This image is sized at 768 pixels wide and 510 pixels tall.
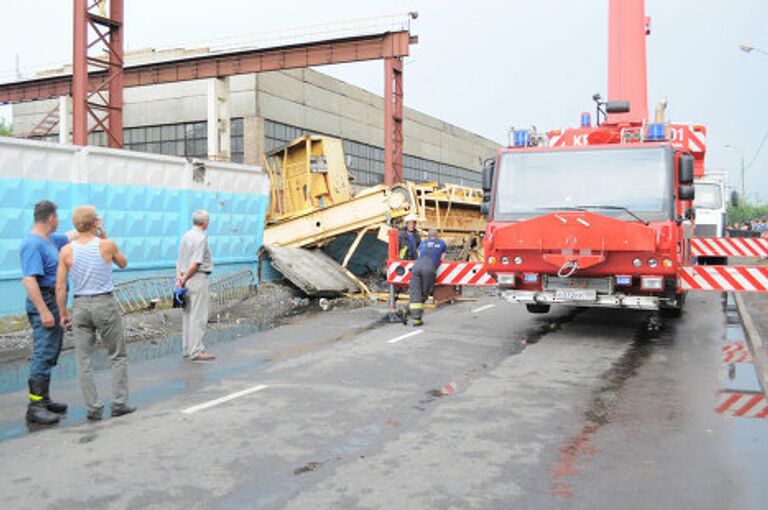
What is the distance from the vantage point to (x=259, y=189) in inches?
648

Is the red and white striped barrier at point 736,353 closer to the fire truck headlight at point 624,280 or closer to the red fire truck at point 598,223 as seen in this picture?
the red fire truck at point 598,223

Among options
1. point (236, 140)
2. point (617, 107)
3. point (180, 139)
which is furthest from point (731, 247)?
point (180, 139)

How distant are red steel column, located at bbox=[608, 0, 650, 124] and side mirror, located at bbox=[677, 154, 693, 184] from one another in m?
3.91

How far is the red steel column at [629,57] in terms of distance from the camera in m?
12.7

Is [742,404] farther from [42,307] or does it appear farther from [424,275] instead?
[42,307]

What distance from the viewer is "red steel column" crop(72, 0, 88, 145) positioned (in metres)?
22.6

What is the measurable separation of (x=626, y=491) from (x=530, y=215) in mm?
5655

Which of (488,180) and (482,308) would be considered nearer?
(488,180)

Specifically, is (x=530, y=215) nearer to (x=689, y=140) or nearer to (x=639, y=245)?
(x=639, y=245)

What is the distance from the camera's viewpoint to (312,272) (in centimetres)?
1527

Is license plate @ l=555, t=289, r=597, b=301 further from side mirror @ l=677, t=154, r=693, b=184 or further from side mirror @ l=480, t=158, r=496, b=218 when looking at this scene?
side mirror @ l=677, t=154, r=693, b=184

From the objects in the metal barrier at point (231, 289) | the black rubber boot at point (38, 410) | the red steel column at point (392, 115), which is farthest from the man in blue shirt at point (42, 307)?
the red steel column at point (392, 115)

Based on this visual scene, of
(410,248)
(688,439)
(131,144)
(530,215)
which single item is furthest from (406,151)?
(688,439)

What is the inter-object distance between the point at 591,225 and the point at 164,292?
8.31m
